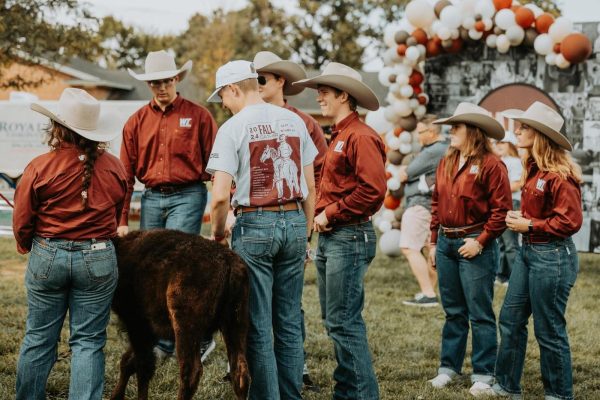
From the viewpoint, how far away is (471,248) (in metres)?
5.45

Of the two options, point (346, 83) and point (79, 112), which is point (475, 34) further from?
point (79, 112)

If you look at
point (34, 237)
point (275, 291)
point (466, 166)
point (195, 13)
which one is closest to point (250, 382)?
point (275, 291)

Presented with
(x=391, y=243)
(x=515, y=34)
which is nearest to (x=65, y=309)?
(x=391, y=243)

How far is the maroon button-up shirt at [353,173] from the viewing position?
15.8ft

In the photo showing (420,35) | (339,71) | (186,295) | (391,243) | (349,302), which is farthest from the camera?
(391,243)

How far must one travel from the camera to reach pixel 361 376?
194 inches

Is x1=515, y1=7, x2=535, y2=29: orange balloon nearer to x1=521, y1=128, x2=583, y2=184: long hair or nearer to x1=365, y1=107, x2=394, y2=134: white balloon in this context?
x1=365, y1=107, x2=394, y2=134: white balloon

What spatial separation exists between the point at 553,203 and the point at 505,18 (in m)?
6.66

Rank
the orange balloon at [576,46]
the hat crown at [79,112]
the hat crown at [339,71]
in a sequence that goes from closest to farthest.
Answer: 1. the hat crown at [79,112]
2. the hat crown at [339,71]
3. the orange balloon at [576,46]

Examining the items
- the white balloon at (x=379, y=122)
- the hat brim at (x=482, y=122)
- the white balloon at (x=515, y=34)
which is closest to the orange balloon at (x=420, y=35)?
the white balloon at (x=515, y=34)

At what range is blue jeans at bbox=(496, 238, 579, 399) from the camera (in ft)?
16.8

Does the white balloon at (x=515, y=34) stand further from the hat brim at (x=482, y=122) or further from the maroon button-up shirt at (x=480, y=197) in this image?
the maroon button-up shirt at (x=480, y=197)

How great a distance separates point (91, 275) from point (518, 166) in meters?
7.63

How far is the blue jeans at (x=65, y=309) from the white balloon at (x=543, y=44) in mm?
8534
